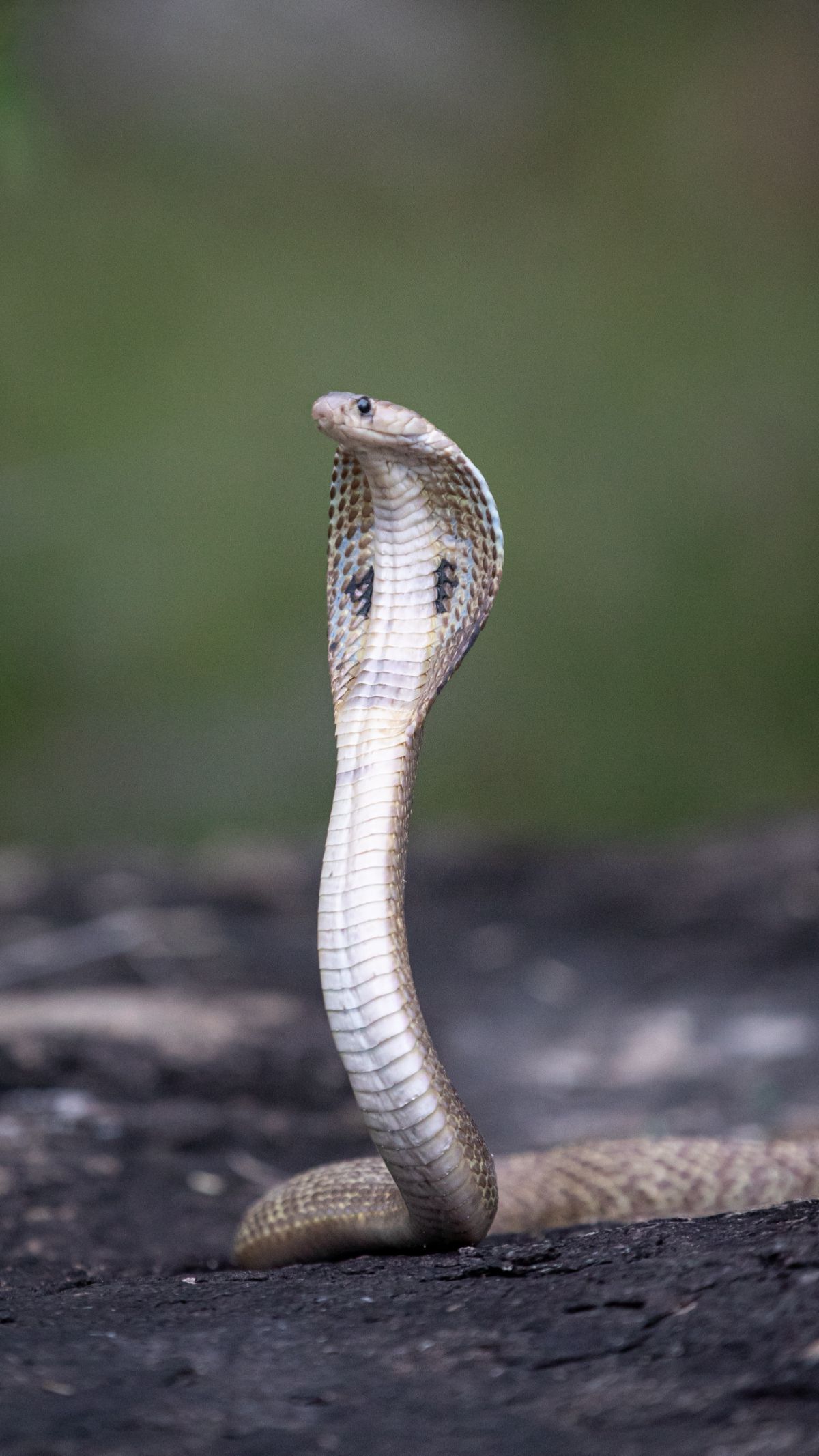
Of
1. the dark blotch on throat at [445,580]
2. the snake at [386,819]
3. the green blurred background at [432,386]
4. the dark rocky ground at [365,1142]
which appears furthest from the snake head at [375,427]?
the green blurred background at [432,386]

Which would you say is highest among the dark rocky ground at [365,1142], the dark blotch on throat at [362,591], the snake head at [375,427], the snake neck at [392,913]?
the snake head at [375,427]

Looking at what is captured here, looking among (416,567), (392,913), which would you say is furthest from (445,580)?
(392,913)

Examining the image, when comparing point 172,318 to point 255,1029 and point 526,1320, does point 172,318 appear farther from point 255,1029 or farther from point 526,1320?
point 526,1320

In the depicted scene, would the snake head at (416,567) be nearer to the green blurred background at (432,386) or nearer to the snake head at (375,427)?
the snake head at (375,427)

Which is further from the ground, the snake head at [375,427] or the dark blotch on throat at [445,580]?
the snake head at [375,427]

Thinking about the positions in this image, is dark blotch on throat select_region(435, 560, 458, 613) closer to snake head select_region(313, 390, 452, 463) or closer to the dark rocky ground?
snake head select_region(313, 390, 452, 463)

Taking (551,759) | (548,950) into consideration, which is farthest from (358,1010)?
(551,759)

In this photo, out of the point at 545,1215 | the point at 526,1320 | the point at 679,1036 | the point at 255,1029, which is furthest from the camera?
the point at 679,1036

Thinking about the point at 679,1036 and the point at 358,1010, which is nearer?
the point at 358,1010
